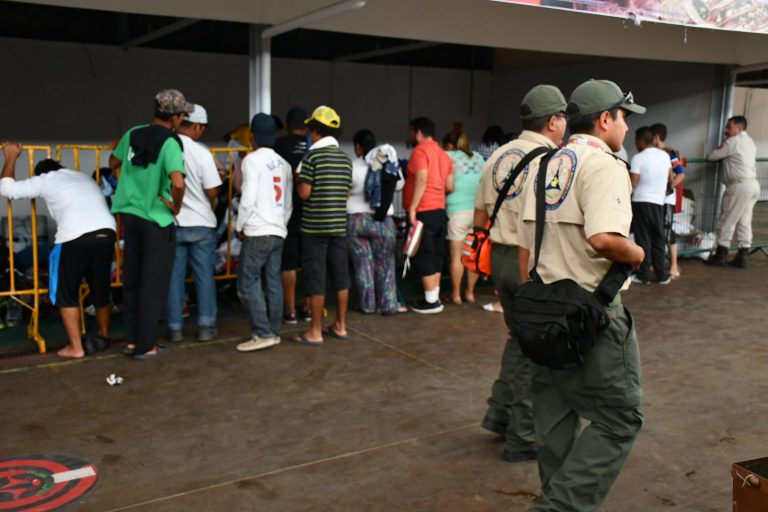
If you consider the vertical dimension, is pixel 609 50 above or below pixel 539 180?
above

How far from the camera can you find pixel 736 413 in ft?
15.0

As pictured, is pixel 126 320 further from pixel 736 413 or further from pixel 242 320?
pixel 736 413

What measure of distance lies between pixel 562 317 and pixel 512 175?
4.25ft

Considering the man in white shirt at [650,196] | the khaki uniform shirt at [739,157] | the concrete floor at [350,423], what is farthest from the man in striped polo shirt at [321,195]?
the khaki uniform shirt at [739,157]

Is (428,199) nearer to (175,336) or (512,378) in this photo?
(175,336)

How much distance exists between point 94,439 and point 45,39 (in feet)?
22.9

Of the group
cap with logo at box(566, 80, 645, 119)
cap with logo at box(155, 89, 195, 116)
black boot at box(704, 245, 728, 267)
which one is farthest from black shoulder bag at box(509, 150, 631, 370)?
black boot at box(704, 245, 728, 267)

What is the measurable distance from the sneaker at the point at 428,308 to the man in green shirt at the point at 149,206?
246 cm

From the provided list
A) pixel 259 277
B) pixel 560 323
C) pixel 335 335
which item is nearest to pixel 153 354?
pixel 259 277

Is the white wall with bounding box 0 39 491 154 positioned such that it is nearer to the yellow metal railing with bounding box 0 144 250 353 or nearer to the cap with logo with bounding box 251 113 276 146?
the yellow metal railing with bounding box 0 144 250 353

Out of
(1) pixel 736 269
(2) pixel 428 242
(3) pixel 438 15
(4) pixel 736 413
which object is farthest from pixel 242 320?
(1) pixel 736 269

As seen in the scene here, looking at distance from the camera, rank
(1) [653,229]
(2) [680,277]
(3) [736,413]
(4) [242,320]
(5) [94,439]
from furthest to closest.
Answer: (2) [680,277], (1) [653,229], (4) [242,320], (3) [736,413], (5) [94,439]

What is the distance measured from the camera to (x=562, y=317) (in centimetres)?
267

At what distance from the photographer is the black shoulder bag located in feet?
8.75
